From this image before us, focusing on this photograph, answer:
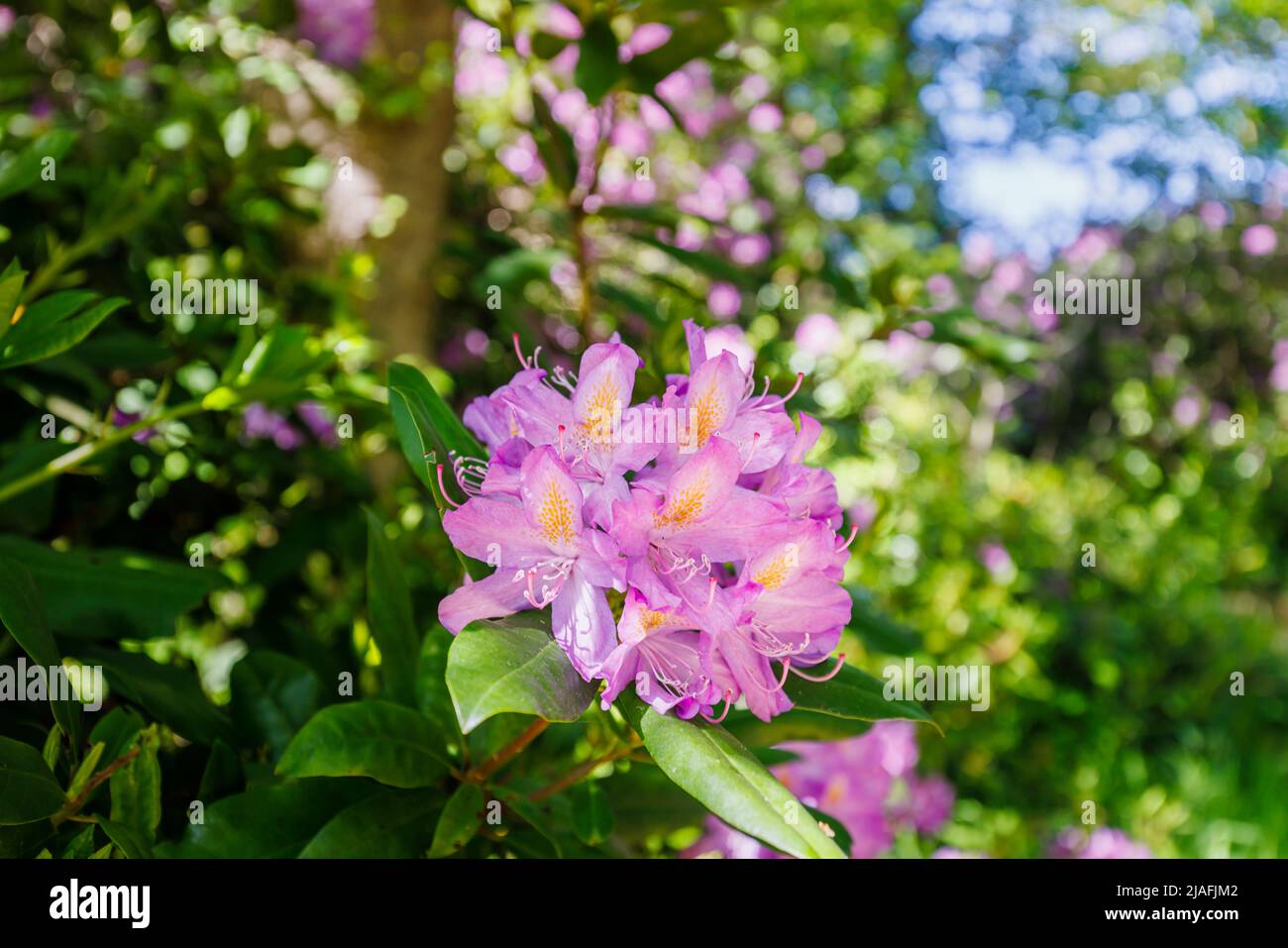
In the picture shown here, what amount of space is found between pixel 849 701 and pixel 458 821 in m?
0.30

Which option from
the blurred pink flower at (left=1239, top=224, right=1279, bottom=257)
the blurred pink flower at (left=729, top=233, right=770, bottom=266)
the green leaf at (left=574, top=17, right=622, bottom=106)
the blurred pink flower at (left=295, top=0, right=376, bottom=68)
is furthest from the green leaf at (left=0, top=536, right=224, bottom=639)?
the blurred pink flower at (left=1239, top=224, right=1279, bottom=257)

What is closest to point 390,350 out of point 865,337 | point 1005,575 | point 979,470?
point 865,337

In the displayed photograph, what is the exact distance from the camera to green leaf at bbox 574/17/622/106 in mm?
1261

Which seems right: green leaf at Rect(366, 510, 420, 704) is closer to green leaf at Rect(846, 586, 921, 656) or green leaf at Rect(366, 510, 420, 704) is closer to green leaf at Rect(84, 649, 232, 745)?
green leaf at Rect(84, 649, 232, 745)

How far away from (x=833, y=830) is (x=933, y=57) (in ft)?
17.0

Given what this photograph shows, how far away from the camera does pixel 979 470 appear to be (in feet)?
14.0

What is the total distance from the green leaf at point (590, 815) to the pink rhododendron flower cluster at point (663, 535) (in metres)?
→ 0.16

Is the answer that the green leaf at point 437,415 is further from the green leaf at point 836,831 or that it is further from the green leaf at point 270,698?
the green leaf at point 836,831

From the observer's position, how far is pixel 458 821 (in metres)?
0.79

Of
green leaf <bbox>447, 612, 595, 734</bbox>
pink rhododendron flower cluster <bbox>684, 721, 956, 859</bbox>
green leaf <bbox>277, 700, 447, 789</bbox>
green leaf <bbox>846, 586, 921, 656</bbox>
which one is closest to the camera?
green leaf <bbox>447, 612, 595, 734</bbox>

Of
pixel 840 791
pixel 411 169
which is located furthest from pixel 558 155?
pixel 840 791

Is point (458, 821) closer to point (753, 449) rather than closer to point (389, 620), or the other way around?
point (389, 620)

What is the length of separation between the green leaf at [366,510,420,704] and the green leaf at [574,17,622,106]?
0.63 m

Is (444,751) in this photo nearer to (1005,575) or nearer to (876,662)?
(876,662)
